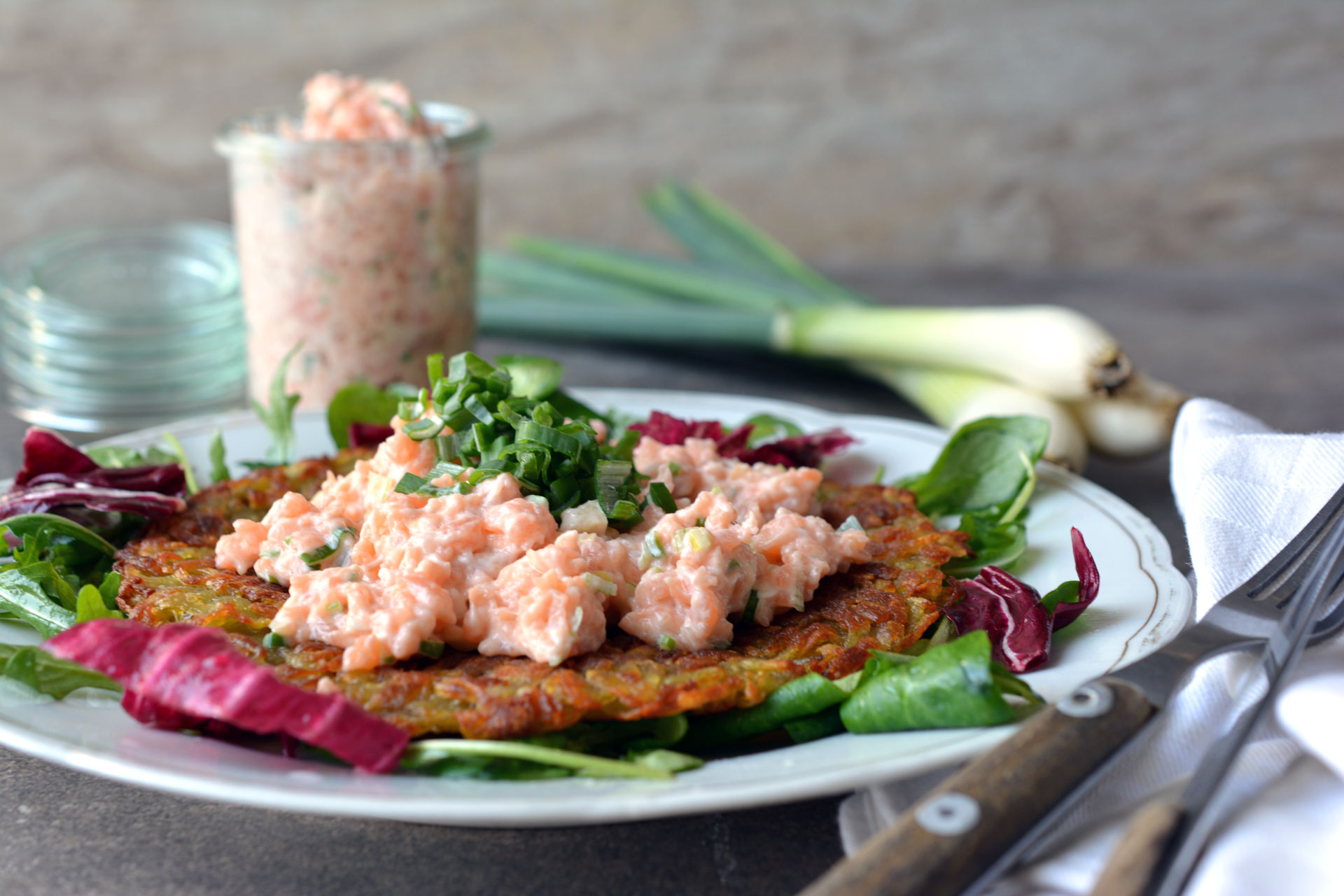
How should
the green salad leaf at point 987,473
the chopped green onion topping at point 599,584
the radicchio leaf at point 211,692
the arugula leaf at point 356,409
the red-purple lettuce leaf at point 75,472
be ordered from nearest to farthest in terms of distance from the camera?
the radicchio leaf at point 211,692 < the chopped green onion topping at point 599,584 < the red-purple lettuce leaf at point 75,472 < the green salad leaf at point 987,473 < the arugula leaf at point 356,409

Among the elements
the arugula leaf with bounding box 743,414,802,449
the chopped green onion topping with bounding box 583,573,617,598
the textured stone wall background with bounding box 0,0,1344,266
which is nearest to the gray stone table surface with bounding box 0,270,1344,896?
the chopped green onion topping with bounding box 583,573,617,598

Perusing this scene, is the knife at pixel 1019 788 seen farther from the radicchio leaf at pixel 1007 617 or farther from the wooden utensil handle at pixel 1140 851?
the radicchio leaf at pixel 1007 617

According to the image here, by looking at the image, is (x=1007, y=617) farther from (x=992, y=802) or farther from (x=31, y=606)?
(x=31, y=606)

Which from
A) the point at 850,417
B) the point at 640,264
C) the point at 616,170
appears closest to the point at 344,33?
the point at 616,170

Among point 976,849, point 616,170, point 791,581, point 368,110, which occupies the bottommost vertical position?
point 616,170

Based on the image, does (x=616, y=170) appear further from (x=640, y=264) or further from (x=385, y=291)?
(x=385, y=291)

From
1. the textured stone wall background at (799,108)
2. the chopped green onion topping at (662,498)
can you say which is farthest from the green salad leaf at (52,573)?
the textured stone wall background at (799,108)
